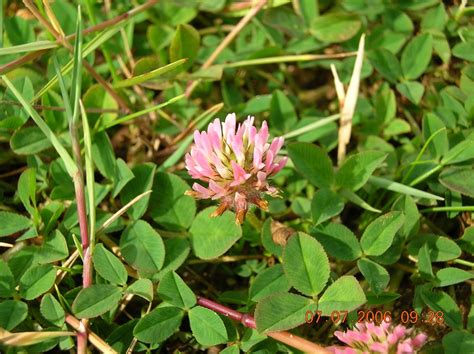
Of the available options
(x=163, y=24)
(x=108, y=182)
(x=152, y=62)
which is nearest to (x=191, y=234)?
(x=108, y=182)

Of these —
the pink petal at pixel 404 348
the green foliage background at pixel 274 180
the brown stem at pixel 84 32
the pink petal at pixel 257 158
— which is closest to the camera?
the pink petal at pixel 404 348

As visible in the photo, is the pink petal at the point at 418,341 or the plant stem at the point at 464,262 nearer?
the pink petal at the point at 418,341

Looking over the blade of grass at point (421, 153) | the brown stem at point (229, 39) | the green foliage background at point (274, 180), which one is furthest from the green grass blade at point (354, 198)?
the brown stem at point (229, 39)

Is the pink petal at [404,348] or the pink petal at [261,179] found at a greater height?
the pink petal at [261,179]

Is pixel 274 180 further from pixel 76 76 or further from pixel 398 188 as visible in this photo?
pixel 76 76

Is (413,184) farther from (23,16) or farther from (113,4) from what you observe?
(23,16)

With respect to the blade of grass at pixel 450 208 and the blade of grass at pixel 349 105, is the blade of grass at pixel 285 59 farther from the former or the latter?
the blade of grass at pixel 450 208
